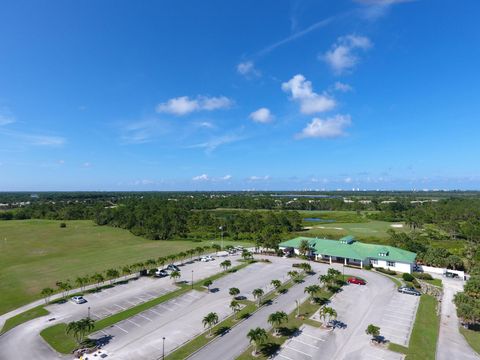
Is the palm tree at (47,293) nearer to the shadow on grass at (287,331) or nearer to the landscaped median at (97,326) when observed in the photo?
the landscaped median at (97,326)

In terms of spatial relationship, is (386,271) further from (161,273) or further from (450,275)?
(161,273)

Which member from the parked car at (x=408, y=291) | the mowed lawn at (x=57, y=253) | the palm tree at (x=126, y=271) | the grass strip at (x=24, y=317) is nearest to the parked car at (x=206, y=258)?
the mowed lawn at (x=57, y=253)

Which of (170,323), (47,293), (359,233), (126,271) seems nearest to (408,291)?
(170,323)

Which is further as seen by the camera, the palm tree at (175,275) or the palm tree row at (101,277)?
the palm tree at (175,275)

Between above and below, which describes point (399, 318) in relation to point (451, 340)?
above

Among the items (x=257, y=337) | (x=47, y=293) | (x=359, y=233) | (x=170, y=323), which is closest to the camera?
(x=257, y=337)

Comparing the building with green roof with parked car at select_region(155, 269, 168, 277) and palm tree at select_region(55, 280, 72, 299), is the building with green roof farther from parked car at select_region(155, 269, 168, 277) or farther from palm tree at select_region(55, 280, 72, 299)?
palm tree at select_region(55, 280, 72, 299)
